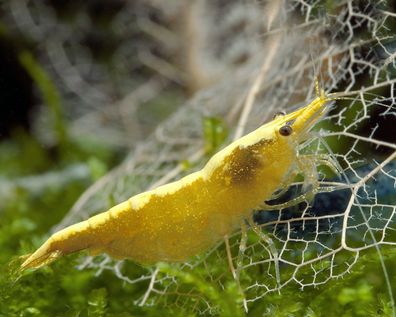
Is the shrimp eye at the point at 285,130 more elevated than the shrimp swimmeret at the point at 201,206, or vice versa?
the shrimp eye at the point at 285,130

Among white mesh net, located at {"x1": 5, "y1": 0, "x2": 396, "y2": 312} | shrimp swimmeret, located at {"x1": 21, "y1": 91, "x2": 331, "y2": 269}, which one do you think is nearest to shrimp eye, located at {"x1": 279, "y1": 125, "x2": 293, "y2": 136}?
shrimp swimmeret, located at {"x1": 21, "y1": 91, "x2": 331, "y2": 269}

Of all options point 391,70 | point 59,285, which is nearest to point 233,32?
point 391,70

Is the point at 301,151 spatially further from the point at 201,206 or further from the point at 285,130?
the point at 201,206

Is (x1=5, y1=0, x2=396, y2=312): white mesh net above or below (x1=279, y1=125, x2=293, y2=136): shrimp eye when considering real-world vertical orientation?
below

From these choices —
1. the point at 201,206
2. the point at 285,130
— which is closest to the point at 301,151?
the point at 285,130

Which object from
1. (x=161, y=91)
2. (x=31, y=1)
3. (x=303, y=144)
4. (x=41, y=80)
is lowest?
(x=161, y=91)

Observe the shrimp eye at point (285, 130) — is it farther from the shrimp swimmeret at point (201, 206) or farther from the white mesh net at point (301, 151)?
the white mesh net at point (301, 151)

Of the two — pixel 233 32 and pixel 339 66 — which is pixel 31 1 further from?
pixel 339 66

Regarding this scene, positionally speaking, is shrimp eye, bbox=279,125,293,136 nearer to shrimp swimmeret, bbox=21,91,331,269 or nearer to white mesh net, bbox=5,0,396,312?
shrimp swimmeret, bbox=21,91,331,269

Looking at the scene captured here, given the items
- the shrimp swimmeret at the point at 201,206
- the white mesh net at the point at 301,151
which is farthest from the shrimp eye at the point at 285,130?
the white mesh net at the point at 301,151
